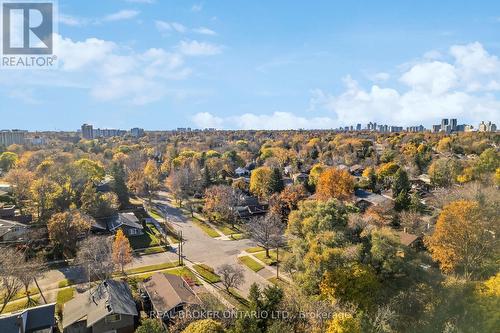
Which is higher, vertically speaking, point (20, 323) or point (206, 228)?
point (20, 323)

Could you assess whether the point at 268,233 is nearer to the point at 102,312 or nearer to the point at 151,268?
the point at 151,268

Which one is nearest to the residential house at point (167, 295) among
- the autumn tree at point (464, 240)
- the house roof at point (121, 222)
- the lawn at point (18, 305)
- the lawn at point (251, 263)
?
the lawn at point (18, 305)

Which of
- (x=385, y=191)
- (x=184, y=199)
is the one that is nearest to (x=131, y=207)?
(x=184, y=199)

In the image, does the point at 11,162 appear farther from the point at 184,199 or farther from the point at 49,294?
the point at 49,294

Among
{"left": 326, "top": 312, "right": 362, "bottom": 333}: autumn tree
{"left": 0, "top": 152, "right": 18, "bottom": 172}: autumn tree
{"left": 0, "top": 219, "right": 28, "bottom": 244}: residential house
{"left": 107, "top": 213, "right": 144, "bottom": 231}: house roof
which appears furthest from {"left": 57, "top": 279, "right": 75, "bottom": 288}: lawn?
{"left": 0, "top": 152, "right": 18, "bottom": 172}: autumn tree

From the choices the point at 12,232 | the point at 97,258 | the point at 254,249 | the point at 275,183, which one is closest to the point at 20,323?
the point at 97,258
